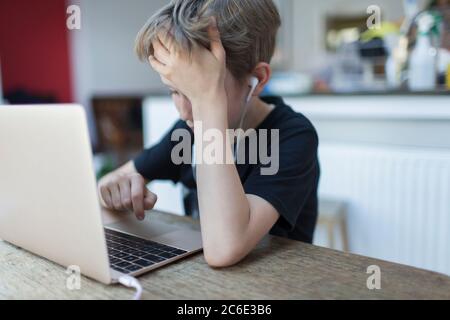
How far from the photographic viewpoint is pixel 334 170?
1678 mm

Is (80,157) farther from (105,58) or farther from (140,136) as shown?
(105,58)

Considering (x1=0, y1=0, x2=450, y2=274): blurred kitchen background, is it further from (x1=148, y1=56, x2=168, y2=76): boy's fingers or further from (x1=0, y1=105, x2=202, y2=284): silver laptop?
(x1=0, y1=105, x2=202, y2=284): silver laptop

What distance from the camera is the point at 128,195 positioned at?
32.0 inches

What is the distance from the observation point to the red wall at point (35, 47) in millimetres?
3906

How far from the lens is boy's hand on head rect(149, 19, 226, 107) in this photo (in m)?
0.67

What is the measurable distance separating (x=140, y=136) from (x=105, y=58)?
1132 mm

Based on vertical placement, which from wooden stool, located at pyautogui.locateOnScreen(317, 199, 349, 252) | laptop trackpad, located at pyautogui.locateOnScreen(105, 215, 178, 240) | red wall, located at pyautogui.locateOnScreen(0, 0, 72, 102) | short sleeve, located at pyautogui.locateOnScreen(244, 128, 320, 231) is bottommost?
wooden stool, located at pyautogui.locateOnScreen(317, 199, 349, 252)

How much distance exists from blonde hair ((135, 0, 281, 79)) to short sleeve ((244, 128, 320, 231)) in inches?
6.8

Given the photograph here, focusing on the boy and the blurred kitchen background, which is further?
the blurred kitchen background

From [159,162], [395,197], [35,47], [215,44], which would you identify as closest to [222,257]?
[215,44]

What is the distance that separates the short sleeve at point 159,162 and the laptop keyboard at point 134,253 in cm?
42

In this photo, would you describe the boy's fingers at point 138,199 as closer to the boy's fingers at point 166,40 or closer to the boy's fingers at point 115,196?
the boy's fingers at point 115,196

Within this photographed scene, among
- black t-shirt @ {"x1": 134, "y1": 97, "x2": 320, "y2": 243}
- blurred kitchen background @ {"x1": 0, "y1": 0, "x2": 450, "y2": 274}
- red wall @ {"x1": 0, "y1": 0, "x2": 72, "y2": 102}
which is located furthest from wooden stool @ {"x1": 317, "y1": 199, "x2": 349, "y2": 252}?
red wall @ {"x1": 0, "y1": 0, "x2": 72, "y2": 102}

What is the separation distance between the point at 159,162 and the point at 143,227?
1.17 ft
